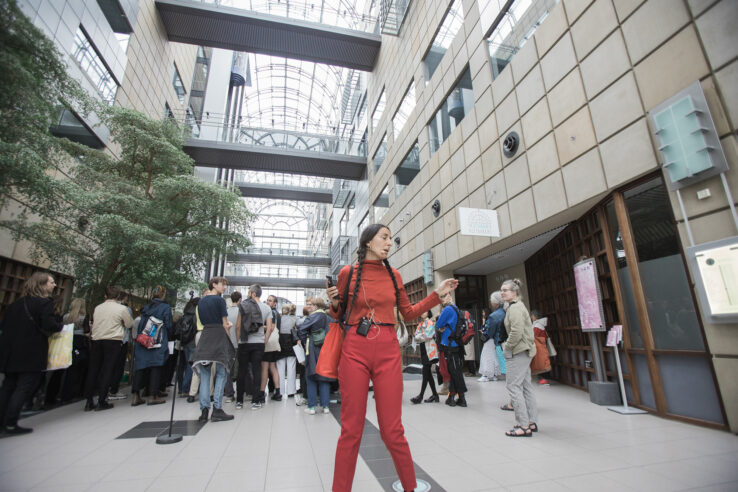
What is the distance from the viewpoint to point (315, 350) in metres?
5.17

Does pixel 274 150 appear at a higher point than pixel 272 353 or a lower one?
higher

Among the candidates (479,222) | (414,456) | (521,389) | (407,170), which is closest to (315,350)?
(414,456)

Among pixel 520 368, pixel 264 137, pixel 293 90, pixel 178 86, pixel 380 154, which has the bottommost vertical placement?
pixel 520 368

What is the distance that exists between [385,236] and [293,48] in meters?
16.9

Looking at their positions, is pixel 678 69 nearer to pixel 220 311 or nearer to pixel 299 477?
pixel 299 477

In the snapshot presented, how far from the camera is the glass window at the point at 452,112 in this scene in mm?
9094

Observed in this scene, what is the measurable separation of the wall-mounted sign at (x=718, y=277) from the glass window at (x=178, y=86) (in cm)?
1865

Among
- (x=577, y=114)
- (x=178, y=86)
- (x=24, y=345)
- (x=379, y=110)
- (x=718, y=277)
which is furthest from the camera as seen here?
(x=379, y=110)

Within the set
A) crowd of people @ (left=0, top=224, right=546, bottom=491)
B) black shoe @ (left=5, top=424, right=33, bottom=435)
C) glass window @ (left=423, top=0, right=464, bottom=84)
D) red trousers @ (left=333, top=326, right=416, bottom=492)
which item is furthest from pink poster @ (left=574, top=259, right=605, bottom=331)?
glass window @ (left=423, top=0, right=464, bottom=84)

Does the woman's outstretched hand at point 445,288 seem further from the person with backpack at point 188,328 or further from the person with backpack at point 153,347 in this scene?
the person with backpack at point 153,347

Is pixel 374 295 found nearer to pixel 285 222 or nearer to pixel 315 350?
pixel 315 350

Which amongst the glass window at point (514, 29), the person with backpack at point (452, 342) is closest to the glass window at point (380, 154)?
the glass window at point (514, 29)

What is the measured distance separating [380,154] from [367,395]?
50.4ft

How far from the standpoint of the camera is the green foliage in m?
2.37
